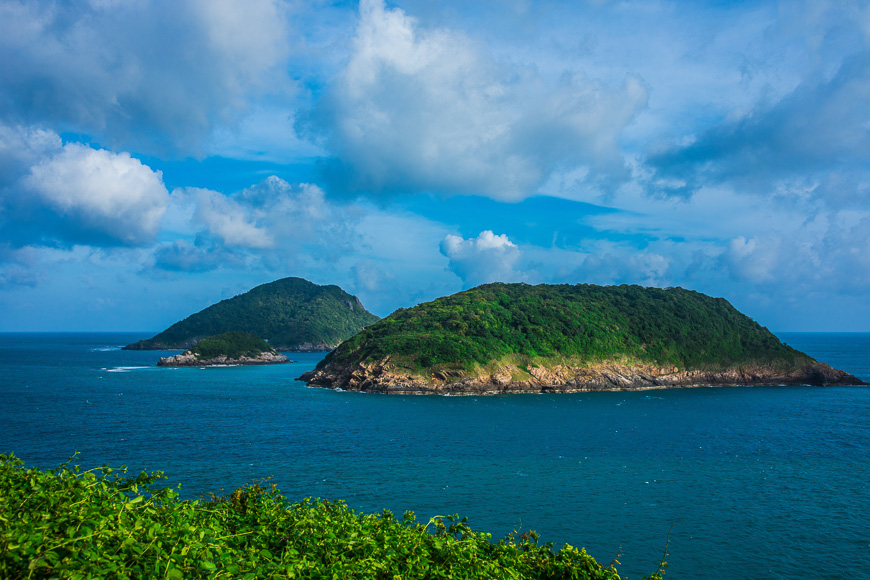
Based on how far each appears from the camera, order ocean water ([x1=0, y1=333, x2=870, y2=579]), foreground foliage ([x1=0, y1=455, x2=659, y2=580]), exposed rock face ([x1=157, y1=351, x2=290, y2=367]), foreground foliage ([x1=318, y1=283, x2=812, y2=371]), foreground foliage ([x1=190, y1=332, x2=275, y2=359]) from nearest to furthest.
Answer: foreground foliage ([x1=0, y1=455, x2=659, y2=580])
ocean water ([x1=0, y1=333, x2=870, y2=579])
foreground foliage ([x1=318, y1=283, x2=812, y2=371])
exposed rock face ([x1=157, y1=351, x2=290, y2=367])
foreground foliage ([x1=190, y1=332, x2=275, y2=359])

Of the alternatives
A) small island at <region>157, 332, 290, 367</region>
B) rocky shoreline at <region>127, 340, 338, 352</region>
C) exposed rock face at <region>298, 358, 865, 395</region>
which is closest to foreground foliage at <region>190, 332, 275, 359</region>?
small island at <region>157, 332, 290, 367</region>

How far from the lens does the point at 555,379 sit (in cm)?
8062

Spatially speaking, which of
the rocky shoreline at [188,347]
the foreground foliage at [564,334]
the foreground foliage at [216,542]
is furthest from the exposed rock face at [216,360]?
the foreground foliage at [216,542]

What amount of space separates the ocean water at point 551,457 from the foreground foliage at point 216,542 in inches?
139

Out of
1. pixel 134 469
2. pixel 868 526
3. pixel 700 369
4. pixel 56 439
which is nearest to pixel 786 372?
pixel 700 369

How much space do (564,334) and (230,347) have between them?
86.3 metres

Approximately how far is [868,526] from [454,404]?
44665mm

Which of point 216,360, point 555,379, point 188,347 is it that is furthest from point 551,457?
point 188,347

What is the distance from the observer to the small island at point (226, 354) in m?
117

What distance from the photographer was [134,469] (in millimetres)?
32594

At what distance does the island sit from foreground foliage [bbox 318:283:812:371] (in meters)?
0.19

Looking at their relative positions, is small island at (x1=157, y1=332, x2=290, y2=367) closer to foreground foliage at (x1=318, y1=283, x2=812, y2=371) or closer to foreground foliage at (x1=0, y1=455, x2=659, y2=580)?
foreground foliage at (x1=318, y1=283, x2=812, y2=371)

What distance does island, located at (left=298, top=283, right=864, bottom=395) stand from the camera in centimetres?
7806

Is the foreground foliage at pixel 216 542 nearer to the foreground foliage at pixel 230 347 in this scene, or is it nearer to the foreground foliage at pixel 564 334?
the foreground foliage at pixel 564 334
